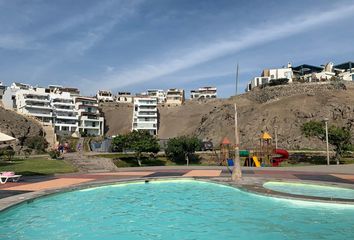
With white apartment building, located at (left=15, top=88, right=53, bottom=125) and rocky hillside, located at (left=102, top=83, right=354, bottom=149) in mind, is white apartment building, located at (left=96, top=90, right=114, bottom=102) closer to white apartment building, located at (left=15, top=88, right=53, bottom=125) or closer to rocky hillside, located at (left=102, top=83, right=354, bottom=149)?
rocky hillside, located at (left=102, top=83, right=354, bottom=149)

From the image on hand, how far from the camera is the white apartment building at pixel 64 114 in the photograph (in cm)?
9331

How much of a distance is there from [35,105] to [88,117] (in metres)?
15.5

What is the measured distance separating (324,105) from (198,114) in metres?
50.0

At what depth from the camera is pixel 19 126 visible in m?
75.9

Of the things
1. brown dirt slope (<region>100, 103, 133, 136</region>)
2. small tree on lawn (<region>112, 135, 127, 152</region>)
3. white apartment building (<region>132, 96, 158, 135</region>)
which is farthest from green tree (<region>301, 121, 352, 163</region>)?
brown dirt slope (<region>100, 103, 133, 136</region>)

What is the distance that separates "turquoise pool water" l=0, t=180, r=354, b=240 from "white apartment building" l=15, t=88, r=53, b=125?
79.6 m

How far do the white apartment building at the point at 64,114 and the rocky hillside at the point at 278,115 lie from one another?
22.1 metres

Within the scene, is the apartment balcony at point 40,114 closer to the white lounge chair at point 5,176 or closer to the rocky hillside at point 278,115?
the rocky hillside at point 278,115

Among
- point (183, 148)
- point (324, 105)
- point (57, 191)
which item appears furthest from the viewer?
point (324, 105)

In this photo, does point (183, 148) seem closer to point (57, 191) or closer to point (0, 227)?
point (57, 191)

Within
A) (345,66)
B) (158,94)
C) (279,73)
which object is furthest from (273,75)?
(158,94)

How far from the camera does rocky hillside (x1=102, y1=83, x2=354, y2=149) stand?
259ft

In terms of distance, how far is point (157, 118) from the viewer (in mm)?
119312

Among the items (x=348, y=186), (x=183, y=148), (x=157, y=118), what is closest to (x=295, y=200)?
(x=348, y=186)
